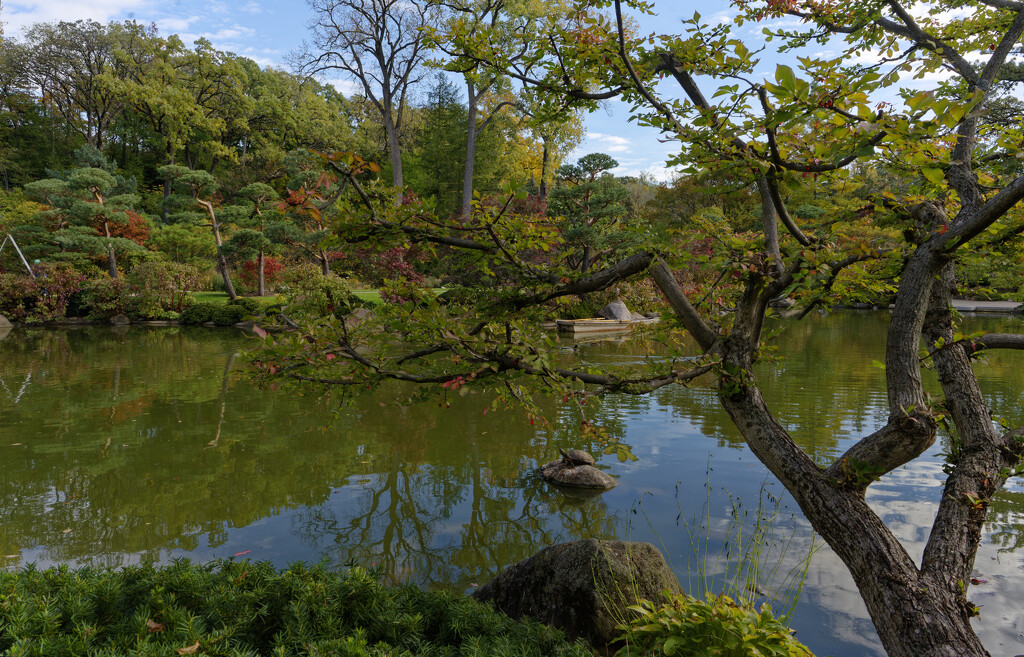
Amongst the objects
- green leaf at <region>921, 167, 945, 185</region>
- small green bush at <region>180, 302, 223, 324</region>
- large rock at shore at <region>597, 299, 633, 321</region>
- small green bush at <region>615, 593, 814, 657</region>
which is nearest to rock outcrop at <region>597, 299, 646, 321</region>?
large rock at shore at <region>597, 299, 633, 321</region>

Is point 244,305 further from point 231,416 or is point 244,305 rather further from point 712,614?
point 712,614

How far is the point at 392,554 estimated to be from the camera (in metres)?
4.23

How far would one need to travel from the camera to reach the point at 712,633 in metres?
2.10

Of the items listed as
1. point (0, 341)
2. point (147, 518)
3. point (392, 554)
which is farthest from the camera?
point (0, 341)

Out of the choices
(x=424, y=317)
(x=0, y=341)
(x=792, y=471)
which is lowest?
(x=0, y=341)

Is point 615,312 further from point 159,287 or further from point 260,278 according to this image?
point 159,287

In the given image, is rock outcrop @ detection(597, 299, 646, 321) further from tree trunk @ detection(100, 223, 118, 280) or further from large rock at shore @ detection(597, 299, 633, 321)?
tree trunk @ detection(100, 223, 118, 280)

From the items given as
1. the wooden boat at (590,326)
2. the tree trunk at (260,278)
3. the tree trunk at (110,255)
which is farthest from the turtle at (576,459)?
the tree trunk at (110,255)

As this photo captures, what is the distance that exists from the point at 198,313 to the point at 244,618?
18339 millimetres

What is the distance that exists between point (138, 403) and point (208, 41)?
30.4 meters

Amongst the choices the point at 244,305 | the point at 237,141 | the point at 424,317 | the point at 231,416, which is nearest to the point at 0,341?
the point at 244,305

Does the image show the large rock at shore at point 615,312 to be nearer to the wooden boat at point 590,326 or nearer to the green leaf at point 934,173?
the wooden boat at point 590,326

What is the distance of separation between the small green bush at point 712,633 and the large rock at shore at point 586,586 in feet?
1.63

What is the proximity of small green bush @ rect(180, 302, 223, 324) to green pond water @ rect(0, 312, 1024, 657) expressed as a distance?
28.1 feet
